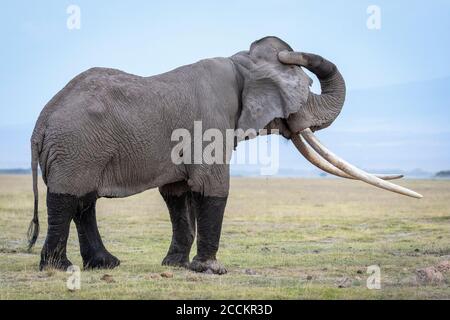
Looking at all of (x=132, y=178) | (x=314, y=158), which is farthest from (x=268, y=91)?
(x=132, y=178)

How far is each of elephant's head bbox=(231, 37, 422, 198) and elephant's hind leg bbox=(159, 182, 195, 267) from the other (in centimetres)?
169

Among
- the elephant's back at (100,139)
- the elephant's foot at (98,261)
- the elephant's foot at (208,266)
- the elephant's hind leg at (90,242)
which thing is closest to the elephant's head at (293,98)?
the elephant's back at (100,139)

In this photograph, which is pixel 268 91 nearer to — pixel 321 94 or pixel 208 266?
pixel 321 94

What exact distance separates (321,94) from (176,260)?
369 cm

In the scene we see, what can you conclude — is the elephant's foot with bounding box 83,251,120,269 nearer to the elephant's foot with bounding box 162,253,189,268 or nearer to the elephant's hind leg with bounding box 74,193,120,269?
the elephant's hind leg with bounding box 74,193,120,269

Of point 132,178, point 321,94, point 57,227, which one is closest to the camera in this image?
point 57,227

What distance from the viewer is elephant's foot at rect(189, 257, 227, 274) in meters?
13.5

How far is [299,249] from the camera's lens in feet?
59.7

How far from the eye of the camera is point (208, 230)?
1357 cm

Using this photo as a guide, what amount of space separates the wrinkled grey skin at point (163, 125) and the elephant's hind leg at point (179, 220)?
2cm

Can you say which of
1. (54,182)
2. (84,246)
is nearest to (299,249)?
(84,246)

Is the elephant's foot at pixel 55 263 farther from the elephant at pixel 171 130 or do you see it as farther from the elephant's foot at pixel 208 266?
the elephant's foot at pixel 208 266

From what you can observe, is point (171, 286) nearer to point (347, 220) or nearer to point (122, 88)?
point (122, 88)
